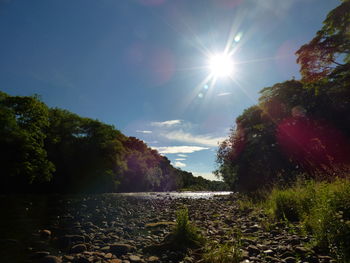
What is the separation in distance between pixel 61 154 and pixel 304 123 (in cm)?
4745

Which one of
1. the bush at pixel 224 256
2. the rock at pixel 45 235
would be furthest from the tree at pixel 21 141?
the bush at pixel 224 256

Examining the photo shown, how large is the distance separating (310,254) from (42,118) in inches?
1397

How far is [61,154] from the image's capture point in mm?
48000

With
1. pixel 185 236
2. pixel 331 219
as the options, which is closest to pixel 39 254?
pixel 185 236

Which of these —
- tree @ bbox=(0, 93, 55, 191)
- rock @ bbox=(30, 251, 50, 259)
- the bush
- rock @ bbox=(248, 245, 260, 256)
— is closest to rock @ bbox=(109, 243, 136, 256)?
rock @ bbox=(30, 251, 50, 259)

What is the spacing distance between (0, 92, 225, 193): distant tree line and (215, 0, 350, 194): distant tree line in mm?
25596

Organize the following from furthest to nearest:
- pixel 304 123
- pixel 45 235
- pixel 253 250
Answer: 1. pixel 304 123
2. pixel 45 235
3. pixel 253 250

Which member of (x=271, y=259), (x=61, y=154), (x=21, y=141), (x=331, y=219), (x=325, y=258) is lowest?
(x=271, y=259)

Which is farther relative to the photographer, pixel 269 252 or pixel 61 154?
pixel 61 154

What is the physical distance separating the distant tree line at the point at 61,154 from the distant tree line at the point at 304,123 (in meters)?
25.6

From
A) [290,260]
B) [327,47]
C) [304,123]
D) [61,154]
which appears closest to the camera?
[290,260]

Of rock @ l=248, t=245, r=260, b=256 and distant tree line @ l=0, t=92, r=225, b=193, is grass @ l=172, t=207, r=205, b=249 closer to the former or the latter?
rock @ l=248, t=245, r=260, b=256

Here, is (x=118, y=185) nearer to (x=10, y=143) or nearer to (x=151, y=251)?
(x=10, y=143)

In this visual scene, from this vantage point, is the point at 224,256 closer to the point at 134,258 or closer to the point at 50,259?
the point at 134,258
